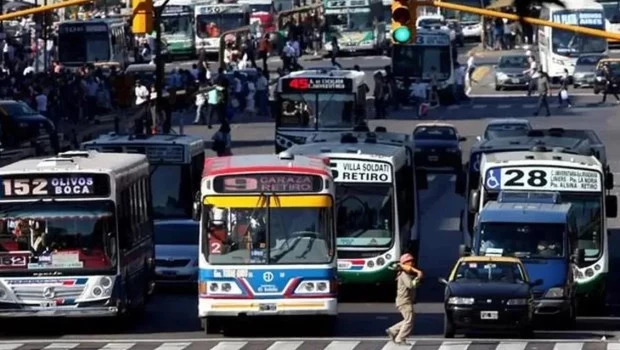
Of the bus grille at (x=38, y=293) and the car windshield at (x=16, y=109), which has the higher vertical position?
the bus grille at (x=38, y=293)

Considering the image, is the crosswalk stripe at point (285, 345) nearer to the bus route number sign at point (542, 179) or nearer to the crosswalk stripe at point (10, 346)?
the crosswalk stripe at point (10, 346)

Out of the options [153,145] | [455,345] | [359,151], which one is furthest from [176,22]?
[455,345]

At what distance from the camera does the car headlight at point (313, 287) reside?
2508 cm

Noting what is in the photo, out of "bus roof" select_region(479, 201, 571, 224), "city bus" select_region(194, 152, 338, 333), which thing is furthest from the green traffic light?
"bus roof" select_region(479, 201, 571, 224)

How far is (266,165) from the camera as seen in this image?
85.4 feet

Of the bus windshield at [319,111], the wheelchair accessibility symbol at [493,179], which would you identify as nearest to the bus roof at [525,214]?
the wheelchair accessibility symbol at [493,179]

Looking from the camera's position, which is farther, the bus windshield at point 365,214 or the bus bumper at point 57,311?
the bus windshield at point 365,214

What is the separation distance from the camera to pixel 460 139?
5519cm

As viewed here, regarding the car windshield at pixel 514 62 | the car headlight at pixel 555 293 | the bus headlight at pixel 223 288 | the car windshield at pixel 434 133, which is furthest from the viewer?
the car windshield at pixel 514 62

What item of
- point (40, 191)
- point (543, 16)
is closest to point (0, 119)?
point (40, 191)

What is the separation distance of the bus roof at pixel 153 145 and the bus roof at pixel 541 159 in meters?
6.90

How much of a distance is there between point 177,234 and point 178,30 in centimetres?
5818

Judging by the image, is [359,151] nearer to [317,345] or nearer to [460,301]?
[460,301]

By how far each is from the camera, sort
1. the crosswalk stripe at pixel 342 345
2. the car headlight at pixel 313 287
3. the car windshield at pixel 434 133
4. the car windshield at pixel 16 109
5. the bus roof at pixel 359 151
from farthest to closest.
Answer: the car windshield at pixel 434 133 < the car windshield at pixel 16 109 < the bus roof at pixel 359 151 < the car headlight at pixel 313 287 < the crosswalk stripe at pixel 342 345
